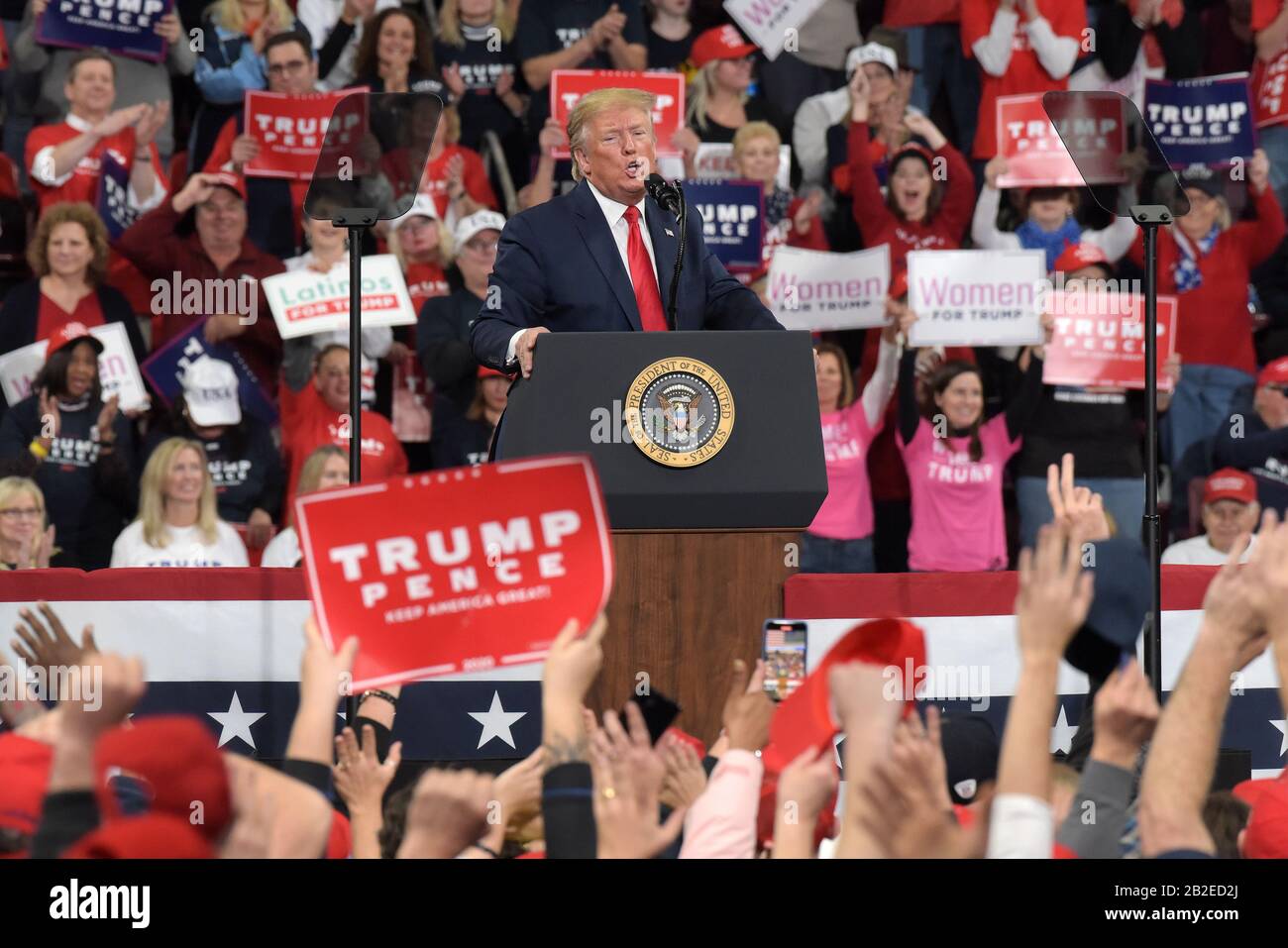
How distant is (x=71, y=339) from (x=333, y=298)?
960 mm

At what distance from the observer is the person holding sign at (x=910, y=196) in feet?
25.1

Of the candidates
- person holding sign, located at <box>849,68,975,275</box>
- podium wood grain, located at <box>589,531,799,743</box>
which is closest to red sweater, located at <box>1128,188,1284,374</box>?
person holding sign, located at <box>849,68,975,275</box>

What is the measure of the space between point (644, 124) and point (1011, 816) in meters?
2.87

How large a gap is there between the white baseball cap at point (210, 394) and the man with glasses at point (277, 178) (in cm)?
79

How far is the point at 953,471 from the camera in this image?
23.2 ft

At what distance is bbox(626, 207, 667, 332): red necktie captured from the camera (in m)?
4.78

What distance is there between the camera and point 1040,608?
2.31 meters

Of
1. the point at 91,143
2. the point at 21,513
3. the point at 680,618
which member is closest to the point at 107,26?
the point at 91,143

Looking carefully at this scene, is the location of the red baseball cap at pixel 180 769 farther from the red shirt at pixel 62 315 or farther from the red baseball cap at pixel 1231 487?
the red baseball cap at pixel 1231 487

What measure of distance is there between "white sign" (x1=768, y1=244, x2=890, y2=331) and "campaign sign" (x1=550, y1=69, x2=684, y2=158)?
2.21ft

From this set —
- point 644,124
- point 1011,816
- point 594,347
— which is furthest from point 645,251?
point 1011,816

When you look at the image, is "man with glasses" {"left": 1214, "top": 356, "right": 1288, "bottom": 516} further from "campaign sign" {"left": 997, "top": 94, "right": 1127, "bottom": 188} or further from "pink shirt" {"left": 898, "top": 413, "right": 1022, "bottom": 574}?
Result: "campaign sign" {"left": 997, "top": 94, "right": 1127, "bottom": 188}

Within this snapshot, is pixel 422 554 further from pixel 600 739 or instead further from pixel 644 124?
pixel 644 124

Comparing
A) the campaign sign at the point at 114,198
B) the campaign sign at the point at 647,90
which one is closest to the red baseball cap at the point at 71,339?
the campaign sign at the point at 114,198
